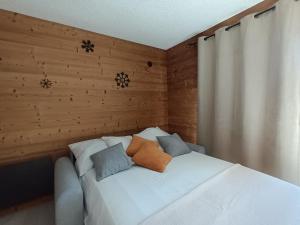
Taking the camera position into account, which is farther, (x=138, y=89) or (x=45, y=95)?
(x=138, y=89)

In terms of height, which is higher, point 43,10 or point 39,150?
point 43,10

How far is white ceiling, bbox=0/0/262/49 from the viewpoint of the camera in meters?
→ 1.78

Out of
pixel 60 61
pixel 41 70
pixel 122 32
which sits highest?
pixel 122 32

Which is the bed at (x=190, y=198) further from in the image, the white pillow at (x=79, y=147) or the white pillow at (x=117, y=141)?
the white pillow at (x=117, y=141)

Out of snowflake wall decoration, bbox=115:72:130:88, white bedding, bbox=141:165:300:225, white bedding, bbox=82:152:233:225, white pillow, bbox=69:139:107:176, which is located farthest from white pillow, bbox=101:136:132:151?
white bedding, bbox=141:165:300:225

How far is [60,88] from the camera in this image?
7.27 feet

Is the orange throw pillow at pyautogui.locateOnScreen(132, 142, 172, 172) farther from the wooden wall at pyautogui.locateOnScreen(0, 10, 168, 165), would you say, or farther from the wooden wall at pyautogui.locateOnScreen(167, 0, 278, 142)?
the wooden wall at pyautogui.locateOnScreen(167, 0, 278, 142)

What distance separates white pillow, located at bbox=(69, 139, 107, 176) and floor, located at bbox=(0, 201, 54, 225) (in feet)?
2.02

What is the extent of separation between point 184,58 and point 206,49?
1.77 feet

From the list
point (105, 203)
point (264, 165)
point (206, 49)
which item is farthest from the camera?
point (206, 49)

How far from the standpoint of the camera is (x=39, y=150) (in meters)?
2.13

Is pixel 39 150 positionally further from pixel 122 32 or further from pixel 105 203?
pixel 122 32

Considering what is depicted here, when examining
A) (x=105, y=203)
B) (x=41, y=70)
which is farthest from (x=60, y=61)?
(x=105, y=203)

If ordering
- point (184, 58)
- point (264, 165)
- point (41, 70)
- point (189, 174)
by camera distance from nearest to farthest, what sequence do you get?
1. point (189, 174)
2. point (264, 165)
3. point (41, 70)
4. point (184, 58)
